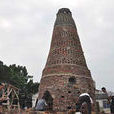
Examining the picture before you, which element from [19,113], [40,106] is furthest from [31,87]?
[40,106]

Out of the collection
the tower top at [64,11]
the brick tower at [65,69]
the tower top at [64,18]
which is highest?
the tower top at [64,11]

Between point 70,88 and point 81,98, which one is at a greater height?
point 70,88

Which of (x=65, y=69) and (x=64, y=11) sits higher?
(x=64, y=11)

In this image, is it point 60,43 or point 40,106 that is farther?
point 60,43

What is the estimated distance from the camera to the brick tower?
72.1ft

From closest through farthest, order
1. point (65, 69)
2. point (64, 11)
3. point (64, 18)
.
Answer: point (65, 69)
point (64, 18)
point (64, 11)

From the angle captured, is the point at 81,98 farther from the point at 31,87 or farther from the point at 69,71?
the point at 31,87

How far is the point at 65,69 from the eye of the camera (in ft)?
76.2

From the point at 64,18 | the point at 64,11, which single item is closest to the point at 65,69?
the point at 64,18

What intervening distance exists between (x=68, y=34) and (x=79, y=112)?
62.0 ft

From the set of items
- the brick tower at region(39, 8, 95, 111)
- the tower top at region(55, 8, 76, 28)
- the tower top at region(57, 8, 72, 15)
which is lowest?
the brick tower at region(39, 8, 95, 111)

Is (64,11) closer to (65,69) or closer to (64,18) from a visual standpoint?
(64,18)

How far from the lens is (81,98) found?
7.59m

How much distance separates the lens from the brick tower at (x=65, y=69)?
21984 mm
